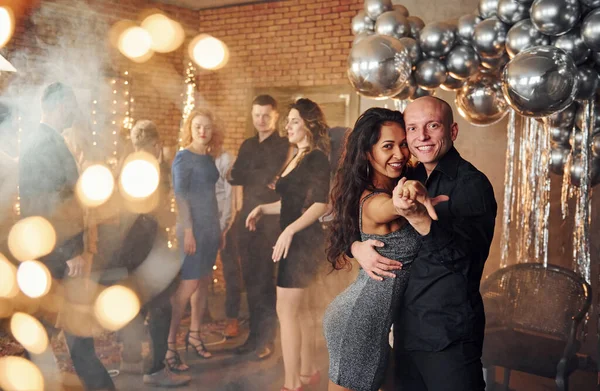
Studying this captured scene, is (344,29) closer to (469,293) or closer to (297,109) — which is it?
(297,109)

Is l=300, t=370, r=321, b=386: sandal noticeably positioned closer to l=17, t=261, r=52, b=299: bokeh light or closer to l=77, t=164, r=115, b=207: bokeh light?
l=17, t=261, r=52, b=299: bokeh light

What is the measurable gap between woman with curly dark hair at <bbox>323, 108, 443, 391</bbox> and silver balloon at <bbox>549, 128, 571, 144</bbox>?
1.38 m

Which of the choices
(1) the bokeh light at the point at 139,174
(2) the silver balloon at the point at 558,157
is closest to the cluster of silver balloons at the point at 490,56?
(2) the silver balloon at the point at 558,157

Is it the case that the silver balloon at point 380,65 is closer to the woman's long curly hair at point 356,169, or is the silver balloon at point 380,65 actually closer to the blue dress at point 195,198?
the woman's long curly hair at point 356,169

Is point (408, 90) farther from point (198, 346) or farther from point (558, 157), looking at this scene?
point (198, 346)

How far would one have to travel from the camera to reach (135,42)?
15.5 ft

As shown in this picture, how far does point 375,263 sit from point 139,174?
9.16 ft

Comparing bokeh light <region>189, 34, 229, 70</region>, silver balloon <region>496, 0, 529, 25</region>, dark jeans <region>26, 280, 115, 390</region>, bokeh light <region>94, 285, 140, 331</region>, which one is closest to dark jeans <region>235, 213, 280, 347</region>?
bokeh light <region>94, 285, 140, 331</region>

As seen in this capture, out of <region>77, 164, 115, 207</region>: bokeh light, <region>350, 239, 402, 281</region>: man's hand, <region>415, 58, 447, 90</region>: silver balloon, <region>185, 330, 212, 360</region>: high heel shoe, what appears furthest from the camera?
<region>185, 330, 212, 360</region>: high heel shoe

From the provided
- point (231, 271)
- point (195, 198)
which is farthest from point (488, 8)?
point (231, 271)

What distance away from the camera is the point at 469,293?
6.17ft

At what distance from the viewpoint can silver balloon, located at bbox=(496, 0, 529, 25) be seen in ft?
9.01

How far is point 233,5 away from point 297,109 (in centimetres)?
221

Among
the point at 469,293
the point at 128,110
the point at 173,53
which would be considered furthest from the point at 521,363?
the point at 173,53
